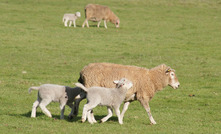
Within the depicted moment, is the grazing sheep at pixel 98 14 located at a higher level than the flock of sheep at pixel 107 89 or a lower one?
higher

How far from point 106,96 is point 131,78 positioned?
1.38m

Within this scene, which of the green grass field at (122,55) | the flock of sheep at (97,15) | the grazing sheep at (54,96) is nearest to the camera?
the grazing sheep at (54,96)

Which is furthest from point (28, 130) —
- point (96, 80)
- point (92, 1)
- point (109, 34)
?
point (92, 1)

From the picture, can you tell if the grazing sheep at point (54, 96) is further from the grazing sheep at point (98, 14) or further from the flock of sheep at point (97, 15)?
the grazing sheep at point (98, 14)

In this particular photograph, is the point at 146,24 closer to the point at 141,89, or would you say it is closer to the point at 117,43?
the point at 117,43

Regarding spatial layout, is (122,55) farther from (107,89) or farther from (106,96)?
(106,96)

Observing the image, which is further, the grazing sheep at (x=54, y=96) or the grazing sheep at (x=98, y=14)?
the grazing sheep at (x=98, y=14)

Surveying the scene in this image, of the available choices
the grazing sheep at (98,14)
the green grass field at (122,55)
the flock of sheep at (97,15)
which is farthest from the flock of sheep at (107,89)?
the grazing sheep at (98,14)

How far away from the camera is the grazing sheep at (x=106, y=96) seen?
34.3ft

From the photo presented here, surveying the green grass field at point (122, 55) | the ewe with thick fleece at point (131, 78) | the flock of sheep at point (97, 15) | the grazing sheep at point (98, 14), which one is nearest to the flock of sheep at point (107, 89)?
the ewe with thick fleece at point (131, 78)

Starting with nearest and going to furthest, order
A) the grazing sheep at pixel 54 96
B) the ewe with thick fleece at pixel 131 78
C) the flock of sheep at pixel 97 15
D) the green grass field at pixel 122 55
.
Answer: the grazing sheep at pixel 54 96 < the green grass field at pixel 122 55 < the ewe with thick fleece at pixel 131 78 < the flock of sheep at pixel 97 15

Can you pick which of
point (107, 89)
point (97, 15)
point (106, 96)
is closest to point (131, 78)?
point (107, 89)

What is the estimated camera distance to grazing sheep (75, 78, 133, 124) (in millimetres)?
10445

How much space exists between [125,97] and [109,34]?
73.4 feet
